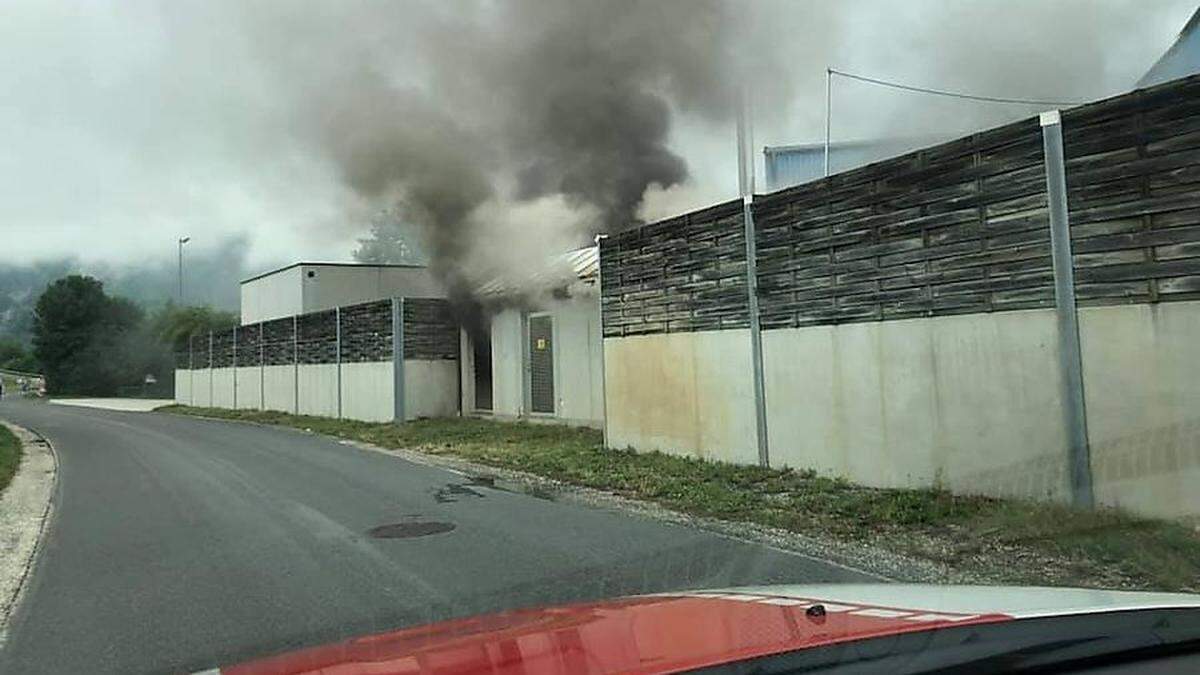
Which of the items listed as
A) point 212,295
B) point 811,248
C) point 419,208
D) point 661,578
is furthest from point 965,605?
point 212,295

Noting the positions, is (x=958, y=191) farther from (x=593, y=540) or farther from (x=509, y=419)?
(x=509, y=419)

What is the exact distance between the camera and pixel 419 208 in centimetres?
1991

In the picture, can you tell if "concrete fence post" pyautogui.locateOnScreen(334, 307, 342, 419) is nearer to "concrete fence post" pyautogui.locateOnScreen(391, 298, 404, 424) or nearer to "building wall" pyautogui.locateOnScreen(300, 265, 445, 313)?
"concrete fence post" pyautogui.locateOnScreen(391, 298, 404, 424)

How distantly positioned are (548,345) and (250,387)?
18105 mm

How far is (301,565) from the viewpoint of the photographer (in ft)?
23.3

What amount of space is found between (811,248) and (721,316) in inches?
68.7

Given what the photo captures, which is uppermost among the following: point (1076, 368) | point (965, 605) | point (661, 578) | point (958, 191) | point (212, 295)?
point (212, 295)

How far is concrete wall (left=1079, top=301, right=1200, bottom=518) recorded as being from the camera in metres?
7.20

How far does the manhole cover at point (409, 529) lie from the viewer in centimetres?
830

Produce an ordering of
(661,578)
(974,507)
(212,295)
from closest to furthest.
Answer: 1. (661,578)
2. (974,507)
3. (212,295)

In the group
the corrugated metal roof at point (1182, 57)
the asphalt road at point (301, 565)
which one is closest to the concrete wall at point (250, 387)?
the asphalt road at point (301, 565)

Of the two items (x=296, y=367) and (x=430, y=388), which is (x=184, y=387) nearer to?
(x=296, y=367)

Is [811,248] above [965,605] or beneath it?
above

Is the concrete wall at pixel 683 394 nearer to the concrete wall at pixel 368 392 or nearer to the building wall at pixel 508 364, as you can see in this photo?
the building wall at pixel 508 364
